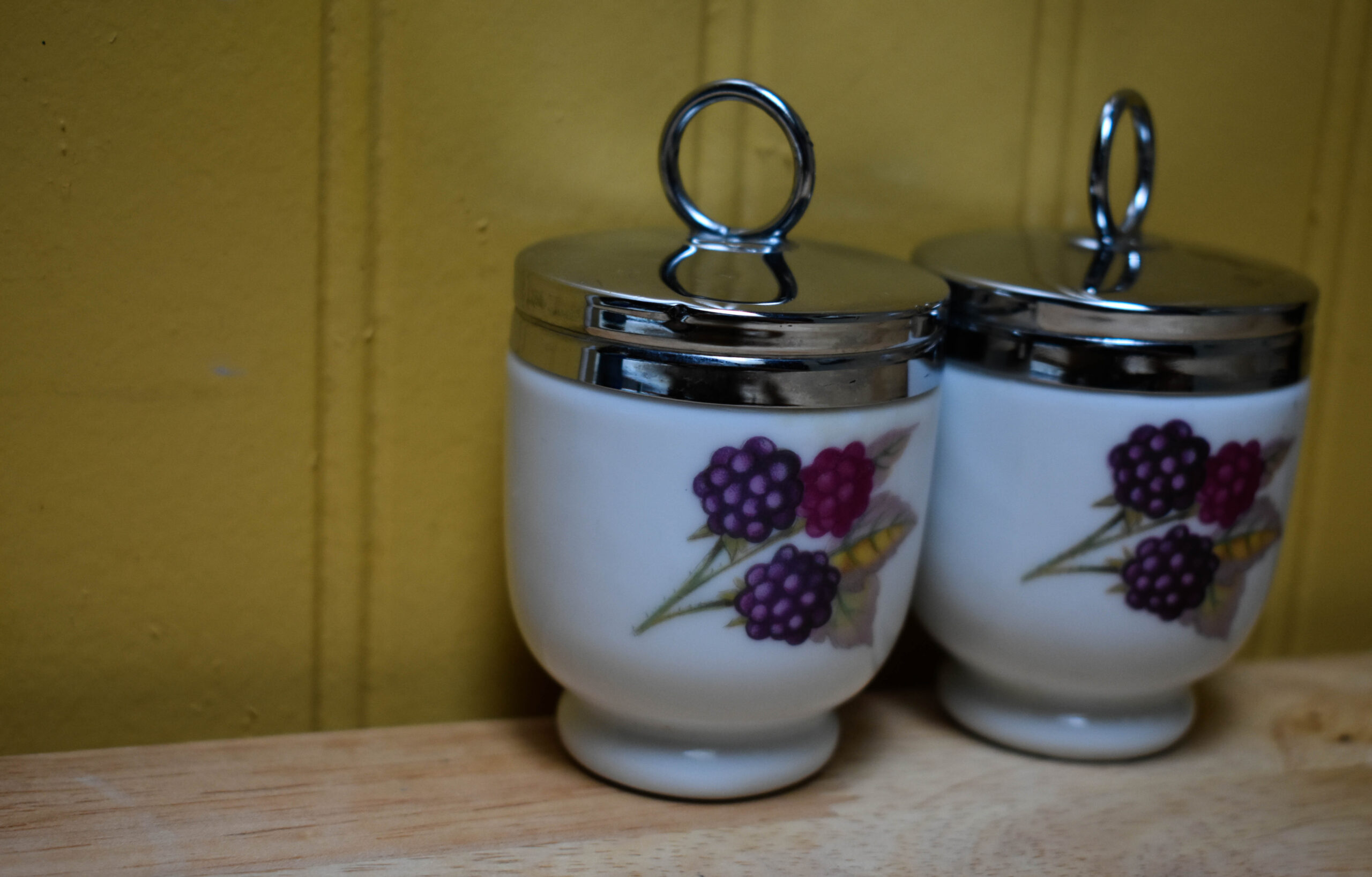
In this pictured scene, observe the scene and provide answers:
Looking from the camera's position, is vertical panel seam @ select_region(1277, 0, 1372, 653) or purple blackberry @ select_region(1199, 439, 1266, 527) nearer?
purple blackberry @ select_region(1199, 439, 1266, 527)

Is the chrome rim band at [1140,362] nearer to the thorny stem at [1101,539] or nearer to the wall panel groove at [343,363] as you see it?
the thorny stem at [1101,539]

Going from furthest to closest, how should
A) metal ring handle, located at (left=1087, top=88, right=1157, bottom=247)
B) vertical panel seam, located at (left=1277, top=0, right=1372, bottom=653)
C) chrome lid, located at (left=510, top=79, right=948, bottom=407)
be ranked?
1. vertical panel seam, located at (left=1277, top=0, right=1372, bottom=653)
2. metal ring handle, located at (left=1087, top=88, right=1157, bottom=247)
3. chrome lid, located at (left=510, top=79, right=948, bottom=407)

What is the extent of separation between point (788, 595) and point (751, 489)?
0.05 meters

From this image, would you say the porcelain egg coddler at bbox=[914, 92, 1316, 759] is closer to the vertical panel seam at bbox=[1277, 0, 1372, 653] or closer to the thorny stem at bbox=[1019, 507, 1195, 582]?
the thorny stem at bbox=[1019, 507, 1195, 582]

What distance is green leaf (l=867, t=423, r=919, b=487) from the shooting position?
495 millimetres

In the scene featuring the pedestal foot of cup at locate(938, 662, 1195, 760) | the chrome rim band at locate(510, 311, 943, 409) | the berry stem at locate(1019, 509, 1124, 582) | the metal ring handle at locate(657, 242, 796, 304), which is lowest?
the pedestal foot of cup at locate(938, 662, 1195, 760)

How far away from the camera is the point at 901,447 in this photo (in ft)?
1.66

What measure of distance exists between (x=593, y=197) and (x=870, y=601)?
0.24 m

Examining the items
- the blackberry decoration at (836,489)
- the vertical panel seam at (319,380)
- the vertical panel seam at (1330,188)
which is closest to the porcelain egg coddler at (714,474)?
the blackberry decoration at (836,489)

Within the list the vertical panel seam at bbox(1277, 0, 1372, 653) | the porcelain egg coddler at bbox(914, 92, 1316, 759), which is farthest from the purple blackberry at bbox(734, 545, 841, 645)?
the vertical panel seam at bbox(1277, 0, 1372, 653)

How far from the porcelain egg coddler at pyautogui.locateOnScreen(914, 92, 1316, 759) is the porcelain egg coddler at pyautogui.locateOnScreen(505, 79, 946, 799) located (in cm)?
4

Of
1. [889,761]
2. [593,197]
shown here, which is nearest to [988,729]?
[889,761]

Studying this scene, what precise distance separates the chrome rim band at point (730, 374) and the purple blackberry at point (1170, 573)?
0.47 ft

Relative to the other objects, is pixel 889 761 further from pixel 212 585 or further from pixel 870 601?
pixel 212 585
